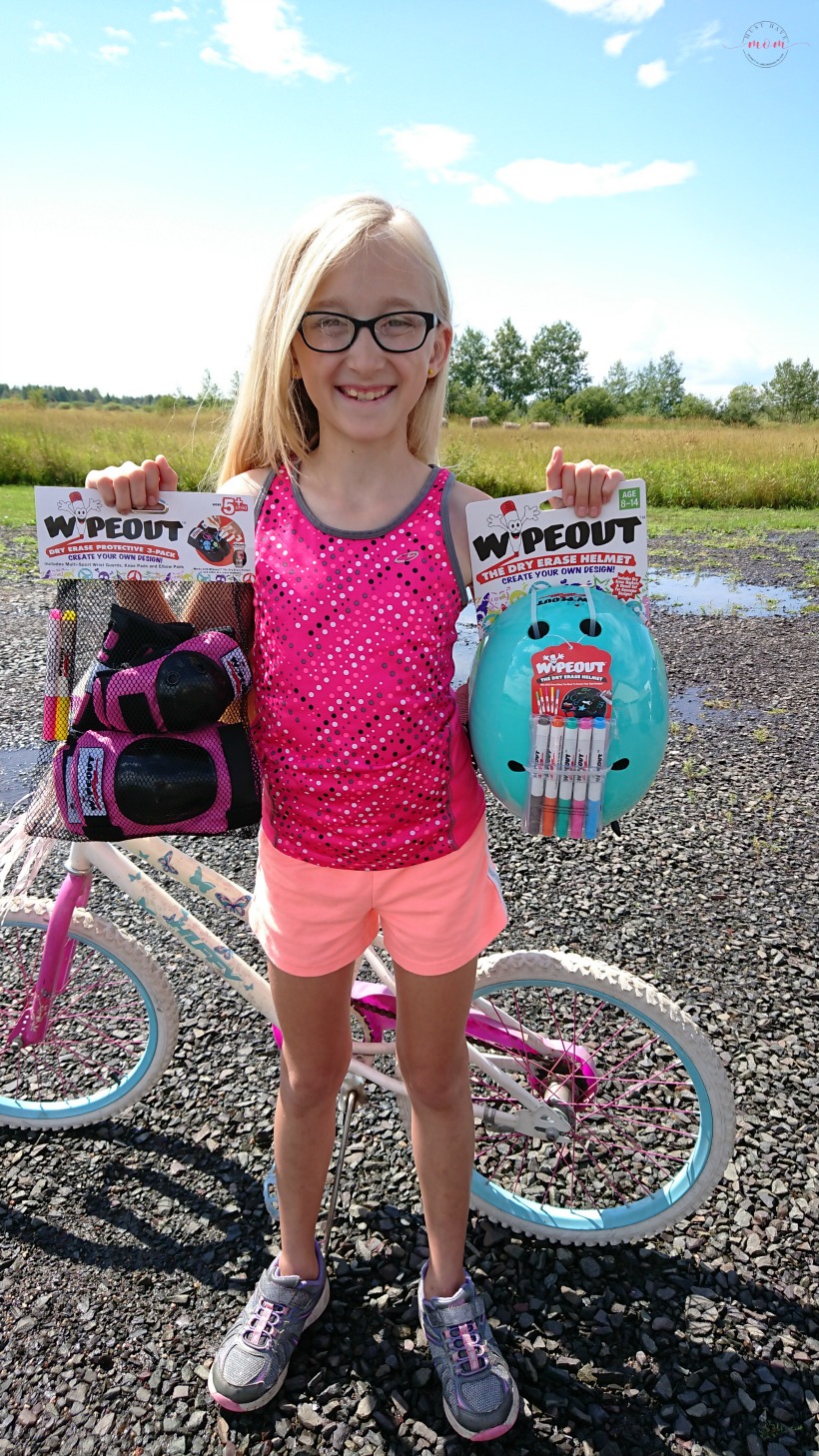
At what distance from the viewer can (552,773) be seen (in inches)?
61.2

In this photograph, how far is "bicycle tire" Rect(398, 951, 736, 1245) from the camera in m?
2.06

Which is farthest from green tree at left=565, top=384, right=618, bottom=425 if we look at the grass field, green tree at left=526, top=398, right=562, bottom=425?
the grass field

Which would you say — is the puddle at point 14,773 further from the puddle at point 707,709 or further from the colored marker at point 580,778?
the puddle at point 707,709

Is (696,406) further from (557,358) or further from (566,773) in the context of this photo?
(566,773)

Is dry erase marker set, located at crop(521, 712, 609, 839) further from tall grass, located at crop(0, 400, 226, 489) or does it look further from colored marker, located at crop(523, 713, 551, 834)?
tall grass, located at crop(0, 400, 226, 489)

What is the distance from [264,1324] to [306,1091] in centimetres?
60

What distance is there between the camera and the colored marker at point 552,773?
1533mm

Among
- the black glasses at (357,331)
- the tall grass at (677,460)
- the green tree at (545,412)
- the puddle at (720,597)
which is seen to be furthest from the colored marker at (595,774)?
the green tree at (545,412)

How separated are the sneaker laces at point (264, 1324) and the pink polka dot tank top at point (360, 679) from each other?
3.64 ft

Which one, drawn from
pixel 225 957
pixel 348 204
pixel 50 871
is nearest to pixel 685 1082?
pixel 225 957

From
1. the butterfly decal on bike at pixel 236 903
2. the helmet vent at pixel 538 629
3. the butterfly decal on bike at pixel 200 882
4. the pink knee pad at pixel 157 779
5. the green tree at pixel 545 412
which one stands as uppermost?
the green tree at pixel 545 412

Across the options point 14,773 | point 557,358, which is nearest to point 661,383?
point 557,358

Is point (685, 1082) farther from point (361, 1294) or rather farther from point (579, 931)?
point (361, 1294)

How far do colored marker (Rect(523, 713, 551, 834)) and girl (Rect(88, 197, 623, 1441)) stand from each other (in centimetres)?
17
